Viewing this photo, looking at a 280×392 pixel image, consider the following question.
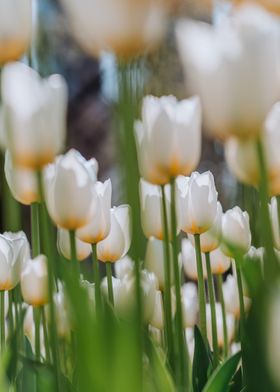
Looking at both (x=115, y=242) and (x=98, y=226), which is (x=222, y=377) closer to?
(x=98, y=226)

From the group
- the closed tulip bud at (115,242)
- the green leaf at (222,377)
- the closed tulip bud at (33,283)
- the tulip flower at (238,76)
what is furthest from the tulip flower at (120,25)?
the closed tulip bud at (115,242)

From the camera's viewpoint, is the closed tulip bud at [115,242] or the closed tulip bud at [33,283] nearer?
the closed tulip bud at [33,283]

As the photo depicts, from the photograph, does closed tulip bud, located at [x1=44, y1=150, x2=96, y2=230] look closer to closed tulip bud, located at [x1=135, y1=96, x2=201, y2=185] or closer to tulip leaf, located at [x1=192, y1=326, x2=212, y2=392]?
closed tulip bud, located at [x1=135, y1=96, x2=201, y2=185]

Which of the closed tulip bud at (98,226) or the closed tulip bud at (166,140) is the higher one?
the closed tulip bud at (166,140)

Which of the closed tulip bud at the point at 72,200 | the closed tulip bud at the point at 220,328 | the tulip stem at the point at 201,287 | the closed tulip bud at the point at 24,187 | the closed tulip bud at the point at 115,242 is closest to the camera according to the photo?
the closed tulip bud at the point at 72,200

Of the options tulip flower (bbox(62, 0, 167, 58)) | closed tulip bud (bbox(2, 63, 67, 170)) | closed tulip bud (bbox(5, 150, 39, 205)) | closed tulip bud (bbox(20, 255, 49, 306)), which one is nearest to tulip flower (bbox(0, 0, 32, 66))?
closed tulip bud (bbox(2, 63, 67, 170))

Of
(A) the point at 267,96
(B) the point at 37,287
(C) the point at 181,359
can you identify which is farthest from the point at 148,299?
(A) the point at 267,96

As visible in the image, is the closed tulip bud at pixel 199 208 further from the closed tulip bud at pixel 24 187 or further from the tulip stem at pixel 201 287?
the closed tulip bud at pixel 24 187
